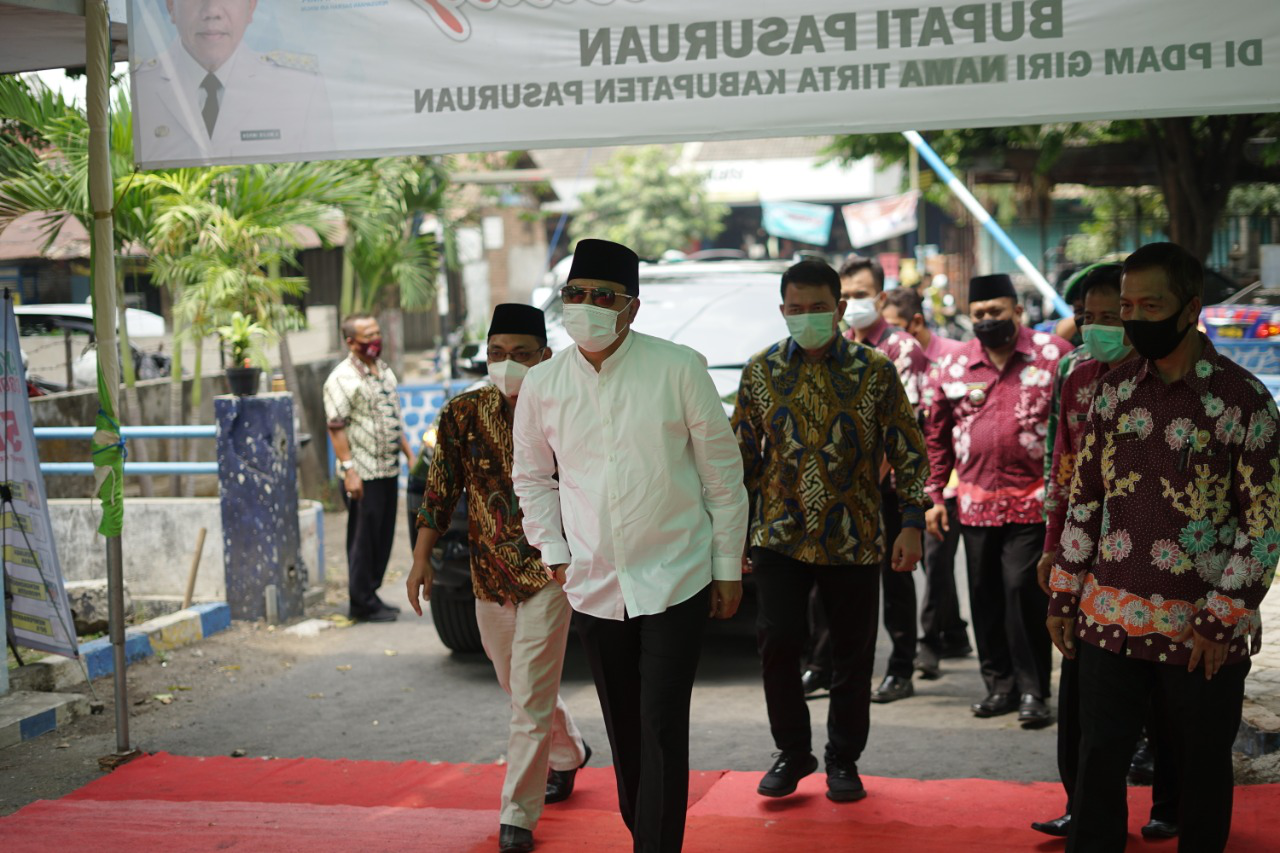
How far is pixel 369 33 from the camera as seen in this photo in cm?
521

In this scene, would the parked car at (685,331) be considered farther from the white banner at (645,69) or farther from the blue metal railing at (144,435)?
the white banner at (645,69)

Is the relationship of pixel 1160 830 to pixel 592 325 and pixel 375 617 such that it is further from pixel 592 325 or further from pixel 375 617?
pixel 375 617

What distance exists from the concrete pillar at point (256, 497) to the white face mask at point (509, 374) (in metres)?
4.20

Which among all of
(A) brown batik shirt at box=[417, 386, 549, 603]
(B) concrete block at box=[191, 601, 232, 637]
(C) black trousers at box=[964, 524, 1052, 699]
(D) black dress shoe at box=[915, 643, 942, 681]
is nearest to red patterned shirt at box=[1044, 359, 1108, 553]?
(C) black trousers at box=[964, 524, 1052, 699]

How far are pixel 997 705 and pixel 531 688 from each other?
2.73 m

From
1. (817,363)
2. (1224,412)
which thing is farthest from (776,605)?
(1224,412)

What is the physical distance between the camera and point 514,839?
4.55m

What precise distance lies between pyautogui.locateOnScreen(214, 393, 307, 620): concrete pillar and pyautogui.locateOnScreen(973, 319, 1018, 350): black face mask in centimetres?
455

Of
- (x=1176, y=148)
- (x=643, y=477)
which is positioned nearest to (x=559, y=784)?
(x=643, y=477)

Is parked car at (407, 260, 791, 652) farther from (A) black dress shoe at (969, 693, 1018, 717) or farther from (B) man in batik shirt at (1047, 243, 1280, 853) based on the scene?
(B) man in batik shirt at (1047, 243, 1280, 853)

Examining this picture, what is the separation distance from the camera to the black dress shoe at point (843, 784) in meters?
5.04

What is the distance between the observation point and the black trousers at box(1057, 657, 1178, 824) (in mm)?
4340

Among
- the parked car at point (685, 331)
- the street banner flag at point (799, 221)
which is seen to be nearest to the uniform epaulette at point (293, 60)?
the parked car at point (685, 331)

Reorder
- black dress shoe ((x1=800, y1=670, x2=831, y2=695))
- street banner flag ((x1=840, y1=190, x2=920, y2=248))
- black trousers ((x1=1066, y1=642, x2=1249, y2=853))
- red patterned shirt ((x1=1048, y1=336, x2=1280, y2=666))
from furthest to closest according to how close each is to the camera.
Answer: street banner flag ((x1=840, y1=190, x2=920, y2=248)) → black dress shoe ((x1=800, y1=670, x2=831, y2=695)) → black trousers ((x1=1066, y1=642, x2=1249, y2=853)) → red patterned shirt ((x1=1048, y1=336, x2=1280, y2=666))
